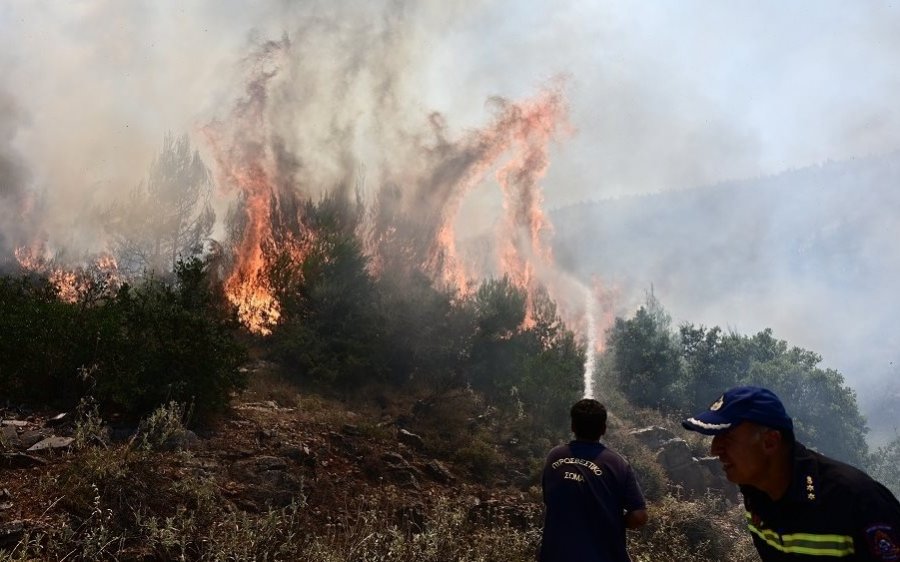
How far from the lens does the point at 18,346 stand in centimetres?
991

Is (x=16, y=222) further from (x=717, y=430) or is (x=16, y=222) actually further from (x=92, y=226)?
(x=717, y=430)

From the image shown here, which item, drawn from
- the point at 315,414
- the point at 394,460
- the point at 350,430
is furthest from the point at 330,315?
the point at 394,460

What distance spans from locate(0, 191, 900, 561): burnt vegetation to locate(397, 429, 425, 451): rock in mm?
90

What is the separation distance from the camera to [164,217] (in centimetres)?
4062

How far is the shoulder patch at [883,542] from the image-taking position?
5.37 ft

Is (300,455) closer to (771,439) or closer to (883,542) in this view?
(771,439)

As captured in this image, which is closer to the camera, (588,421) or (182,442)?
(588,421)

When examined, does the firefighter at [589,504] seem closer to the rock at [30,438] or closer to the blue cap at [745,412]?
the blue cap at [745,412]

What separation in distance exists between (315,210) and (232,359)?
17.0 meters

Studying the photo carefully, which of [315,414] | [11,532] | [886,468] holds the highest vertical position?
[886,468]

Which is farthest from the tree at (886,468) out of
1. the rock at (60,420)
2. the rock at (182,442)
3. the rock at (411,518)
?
the rock at (60,420)

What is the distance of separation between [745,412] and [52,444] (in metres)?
9.33

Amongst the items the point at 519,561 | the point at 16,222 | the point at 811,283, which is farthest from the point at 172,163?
the point at 811,283

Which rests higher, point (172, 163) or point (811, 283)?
point (811, 283)
